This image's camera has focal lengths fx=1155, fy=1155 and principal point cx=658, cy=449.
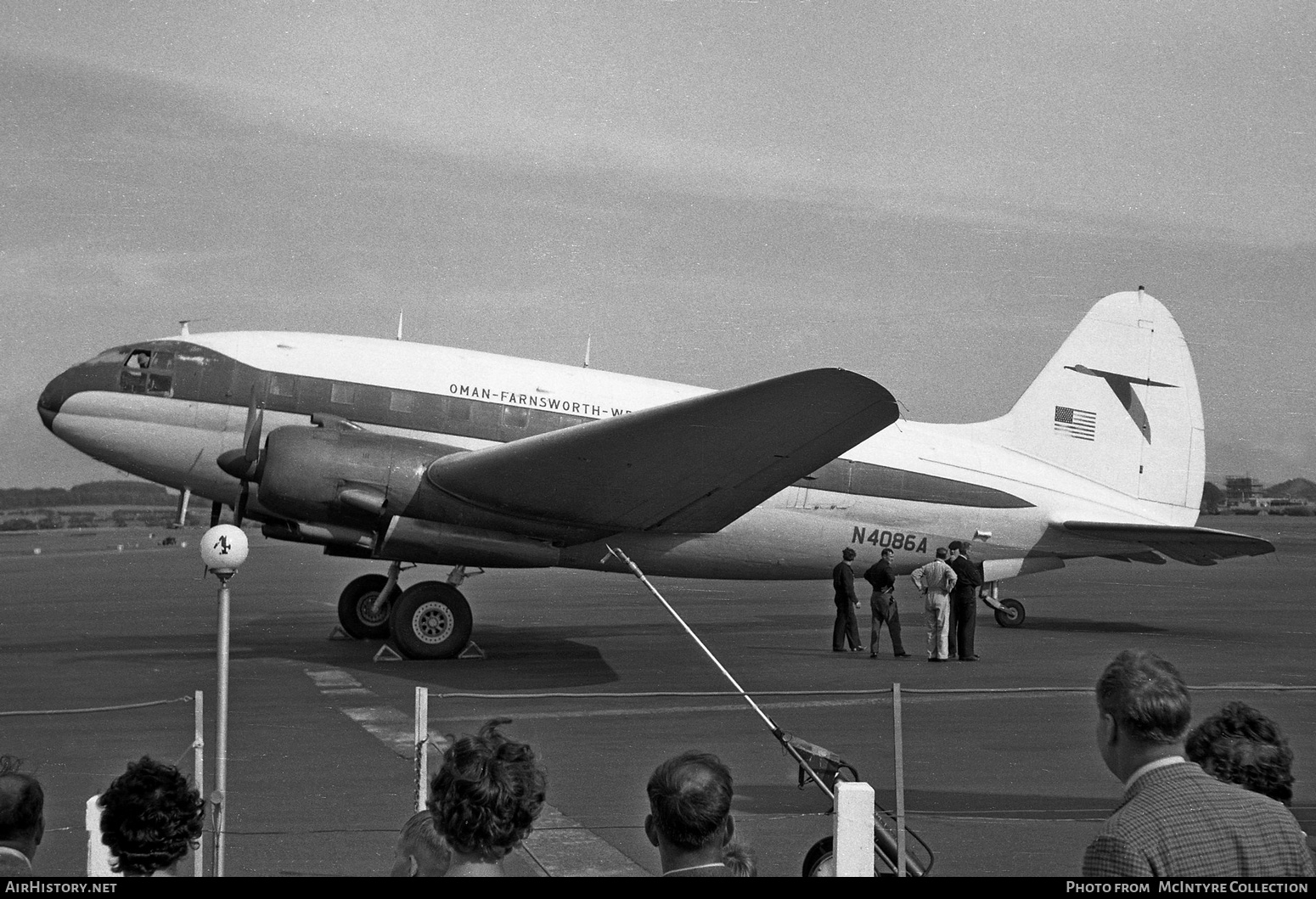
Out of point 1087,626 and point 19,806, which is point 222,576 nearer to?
point 19,806

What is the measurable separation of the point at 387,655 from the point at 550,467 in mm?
3804

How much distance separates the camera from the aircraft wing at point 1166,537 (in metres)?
17.5

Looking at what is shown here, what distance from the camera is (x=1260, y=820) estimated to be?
2.49 m

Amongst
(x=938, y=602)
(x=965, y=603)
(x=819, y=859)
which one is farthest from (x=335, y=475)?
(x=819, y=859)

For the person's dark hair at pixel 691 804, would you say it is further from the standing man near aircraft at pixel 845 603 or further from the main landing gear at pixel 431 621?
the standing man near aircraft at pixel 845 603

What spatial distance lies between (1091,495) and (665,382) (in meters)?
7.26

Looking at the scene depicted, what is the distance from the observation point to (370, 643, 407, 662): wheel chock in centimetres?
1452

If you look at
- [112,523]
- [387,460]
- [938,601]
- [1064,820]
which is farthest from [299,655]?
[112,523]

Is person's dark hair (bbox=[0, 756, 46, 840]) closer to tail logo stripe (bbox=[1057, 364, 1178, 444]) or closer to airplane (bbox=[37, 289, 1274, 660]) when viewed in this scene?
airplane (bbox=[37, 289, 1274, 660])

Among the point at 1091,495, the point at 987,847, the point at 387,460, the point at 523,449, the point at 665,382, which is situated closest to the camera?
the point at 987,847

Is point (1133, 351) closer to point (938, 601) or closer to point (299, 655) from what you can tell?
point (938, 601)

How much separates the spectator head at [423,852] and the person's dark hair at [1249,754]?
7.30ft

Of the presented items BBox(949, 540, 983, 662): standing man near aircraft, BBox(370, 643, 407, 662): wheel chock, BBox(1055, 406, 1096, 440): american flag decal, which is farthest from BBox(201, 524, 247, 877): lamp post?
A: BBox(1055, 406, 1096, 440): american flag decal

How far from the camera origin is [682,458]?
13.4 metres
